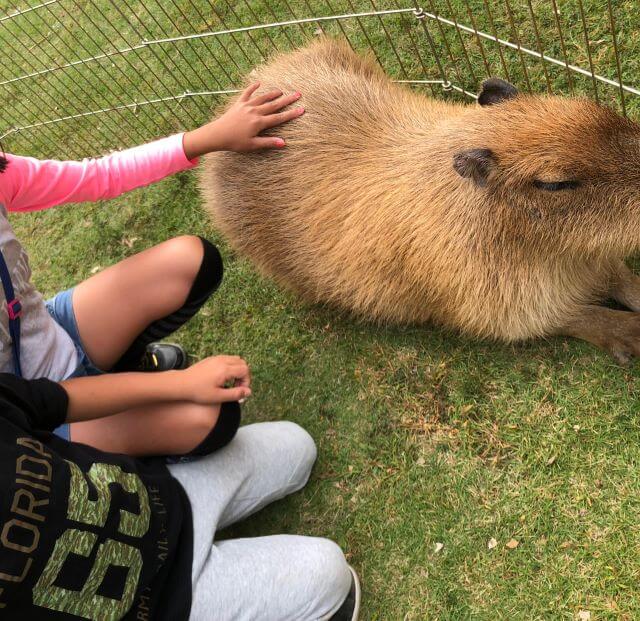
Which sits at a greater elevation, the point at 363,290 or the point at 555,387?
the point at 363,290

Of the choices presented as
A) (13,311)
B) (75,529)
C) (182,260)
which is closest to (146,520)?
(75,529)

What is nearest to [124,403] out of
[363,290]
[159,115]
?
[363,290]

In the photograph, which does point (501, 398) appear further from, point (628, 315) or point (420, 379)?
point (628, 315)

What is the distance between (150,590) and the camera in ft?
6.72

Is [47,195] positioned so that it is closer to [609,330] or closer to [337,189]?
[337,189]

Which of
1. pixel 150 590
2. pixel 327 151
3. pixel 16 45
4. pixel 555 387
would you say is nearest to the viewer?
pixel 150 590

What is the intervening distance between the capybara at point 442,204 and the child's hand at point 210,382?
83 cm

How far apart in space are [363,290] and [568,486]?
3.89 feet

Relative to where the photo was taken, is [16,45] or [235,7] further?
[16,45]

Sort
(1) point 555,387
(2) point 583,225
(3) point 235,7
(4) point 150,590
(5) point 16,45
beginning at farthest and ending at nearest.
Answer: (5) point 16,45
(3) point 235,7
(1) point 555,387
(2) point 583,225
(4) point 150,590

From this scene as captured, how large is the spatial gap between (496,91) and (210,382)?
1.58 meters

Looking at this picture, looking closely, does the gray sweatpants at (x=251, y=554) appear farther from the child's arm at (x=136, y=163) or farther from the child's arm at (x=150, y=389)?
the child's arm at (x=136, y=163)

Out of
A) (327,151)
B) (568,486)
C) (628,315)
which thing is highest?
(327,151)

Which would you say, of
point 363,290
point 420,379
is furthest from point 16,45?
point 420,379
